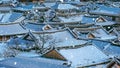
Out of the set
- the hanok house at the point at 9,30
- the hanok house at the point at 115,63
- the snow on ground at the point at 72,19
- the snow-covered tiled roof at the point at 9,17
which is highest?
the hanok house at the point at 115,63

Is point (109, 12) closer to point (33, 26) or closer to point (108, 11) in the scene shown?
point (108, 11)

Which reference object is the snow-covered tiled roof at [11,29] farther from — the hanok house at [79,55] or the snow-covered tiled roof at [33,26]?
the hanok house at [79,55]

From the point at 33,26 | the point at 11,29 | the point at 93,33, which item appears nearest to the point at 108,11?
the point at 33,26

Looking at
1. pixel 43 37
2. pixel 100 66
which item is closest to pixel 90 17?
pixel 43 37

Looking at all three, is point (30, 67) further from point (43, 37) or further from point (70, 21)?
point (70, 21)

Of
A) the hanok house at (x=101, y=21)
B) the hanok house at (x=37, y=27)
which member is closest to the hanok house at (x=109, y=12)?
the hanok house at (x=101, y=21)

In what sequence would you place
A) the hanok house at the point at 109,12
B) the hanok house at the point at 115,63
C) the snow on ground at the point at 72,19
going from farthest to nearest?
the hanok house at the point at 109,12
the snow on ground at the point at 72,19
the hanok house at the point at 115,63

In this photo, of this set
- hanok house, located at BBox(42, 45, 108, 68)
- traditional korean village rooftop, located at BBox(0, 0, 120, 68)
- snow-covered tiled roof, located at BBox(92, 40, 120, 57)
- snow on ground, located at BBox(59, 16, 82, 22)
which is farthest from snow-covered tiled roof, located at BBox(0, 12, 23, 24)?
hanok house, located at BBox(42, 45, 108, 68)
